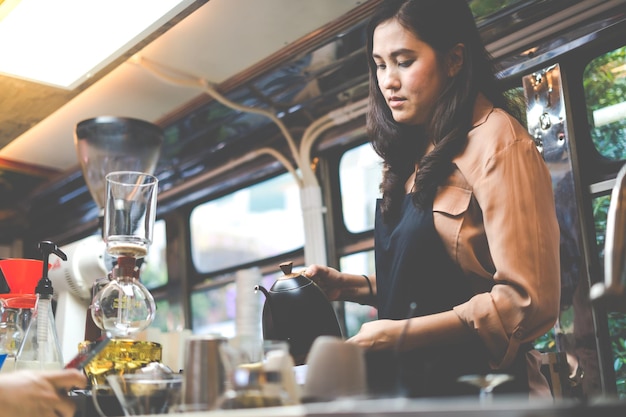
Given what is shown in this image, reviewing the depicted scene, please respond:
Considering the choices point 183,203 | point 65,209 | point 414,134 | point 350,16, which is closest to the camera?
point 414,134

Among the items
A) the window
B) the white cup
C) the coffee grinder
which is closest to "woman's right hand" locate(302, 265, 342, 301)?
the white cup

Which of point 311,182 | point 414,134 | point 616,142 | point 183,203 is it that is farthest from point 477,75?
point 183,203

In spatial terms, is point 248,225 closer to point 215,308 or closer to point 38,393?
point 215,308

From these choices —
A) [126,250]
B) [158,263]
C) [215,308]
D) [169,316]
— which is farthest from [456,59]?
[158,263]

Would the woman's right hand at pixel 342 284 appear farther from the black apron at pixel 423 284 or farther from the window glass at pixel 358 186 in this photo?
the window glass at pixel 358 186

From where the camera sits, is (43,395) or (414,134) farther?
(414,134)

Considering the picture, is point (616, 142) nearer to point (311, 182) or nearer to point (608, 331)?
point (608, 331)

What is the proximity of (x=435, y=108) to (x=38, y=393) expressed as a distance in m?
1.10

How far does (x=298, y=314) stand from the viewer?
64.9 inches

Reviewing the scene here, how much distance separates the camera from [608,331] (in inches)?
92.0

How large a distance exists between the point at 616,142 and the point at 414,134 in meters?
0.94

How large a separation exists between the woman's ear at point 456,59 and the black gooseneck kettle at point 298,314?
0.63m

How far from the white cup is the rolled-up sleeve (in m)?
0.52

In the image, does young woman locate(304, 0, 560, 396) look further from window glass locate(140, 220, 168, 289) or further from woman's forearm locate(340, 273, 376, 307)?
window glass locate(140, 220, 168, 289)
